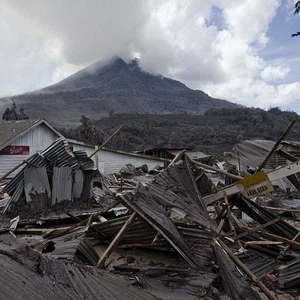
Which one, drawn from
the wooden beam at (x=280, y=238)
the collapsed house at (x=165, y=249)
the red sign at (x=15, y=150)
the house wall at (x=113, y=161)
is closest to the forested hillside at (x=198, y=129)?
the house wall at (x=113, y=161)

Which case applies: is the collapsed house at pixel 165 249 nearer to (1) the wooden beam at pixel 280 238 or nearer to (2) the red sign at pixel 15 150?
(1) the wooden beam at pixel 280 238

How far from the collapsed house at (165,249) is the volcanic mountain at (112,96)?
84377 mm

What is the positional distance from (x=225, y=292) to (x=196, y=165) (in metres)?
2.32

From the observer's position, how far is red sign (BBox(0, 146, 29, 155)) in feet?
57.6

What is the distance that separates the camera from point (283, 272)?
4707 mm

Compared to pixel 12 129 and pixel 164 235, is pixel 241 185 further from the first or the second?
pixel 12 129

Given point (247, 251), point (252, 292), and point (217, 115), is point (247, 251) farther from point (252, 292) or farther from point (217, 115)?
point (217, 115)

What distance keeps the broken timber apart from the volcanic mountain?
84.4 metres

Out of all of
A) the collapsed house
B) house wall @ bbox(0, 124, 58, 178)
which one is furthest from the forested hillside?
the collapsed house

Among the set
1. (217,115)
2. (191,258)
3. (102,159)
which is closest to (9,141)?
(102,159)

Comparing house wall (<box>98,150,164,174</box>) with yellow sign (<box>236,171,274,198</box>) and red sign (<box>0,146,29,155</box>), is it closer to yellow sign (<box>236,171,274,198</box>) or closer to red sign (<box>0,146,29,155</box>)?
red sign (<box>0,146,29,155</box>)

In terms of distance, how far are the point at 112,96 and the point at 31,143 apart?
11695 centimetres

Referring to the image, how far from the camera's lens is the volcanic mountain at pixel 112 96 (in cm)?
10838

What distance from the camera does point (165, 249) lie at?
480cm
